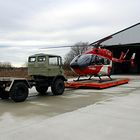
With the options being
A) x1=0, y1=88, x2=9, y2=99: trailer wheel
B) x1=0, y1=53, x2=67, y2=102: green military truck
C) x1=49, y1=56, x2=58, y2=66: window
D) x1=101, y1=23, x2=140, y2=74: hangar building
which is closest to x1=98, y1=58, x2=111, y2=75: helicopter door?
x1=0, y1=53, x2=67, y2=102: green military truck

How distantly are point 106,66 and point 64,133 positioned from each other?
39.4 feet

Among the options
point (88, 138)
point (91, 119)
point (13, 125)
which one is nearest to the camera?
point (88, 138)

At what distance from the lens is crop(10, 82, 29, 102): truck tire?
9461 millimetres

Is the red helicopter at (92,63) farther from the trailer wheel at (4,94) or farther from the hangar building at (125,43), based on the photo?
the hangar building at (125,43)

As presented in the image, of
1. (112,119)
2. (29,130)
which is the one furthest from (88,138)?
(112,119)

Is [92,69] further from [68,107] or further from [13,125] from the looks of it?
[13,125]

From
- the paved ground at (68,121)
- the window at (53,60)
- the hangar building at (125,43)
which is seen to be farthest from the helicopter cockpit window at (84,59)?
the hangar building at (125,43)

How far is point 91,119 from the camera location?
21.8 feet

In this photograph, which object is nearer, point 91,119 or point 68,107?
point 91,119

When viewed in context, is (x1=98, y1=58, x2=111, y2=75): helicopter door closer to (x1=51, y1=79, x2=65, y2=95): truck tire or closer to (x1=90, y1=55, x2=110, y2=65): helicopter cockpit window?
(x1=90, y1=55, x2=110, y2=65): helicopter cockpit window

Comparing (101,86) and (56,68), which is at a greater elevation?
(56,68)

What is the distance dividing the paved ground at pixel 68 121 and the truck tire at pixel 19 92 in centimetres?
39

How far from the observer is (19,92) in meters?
9.66

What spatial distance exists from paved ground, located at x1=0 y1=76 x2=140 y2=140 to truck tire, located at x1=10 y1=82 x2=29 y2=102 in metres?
0.39
